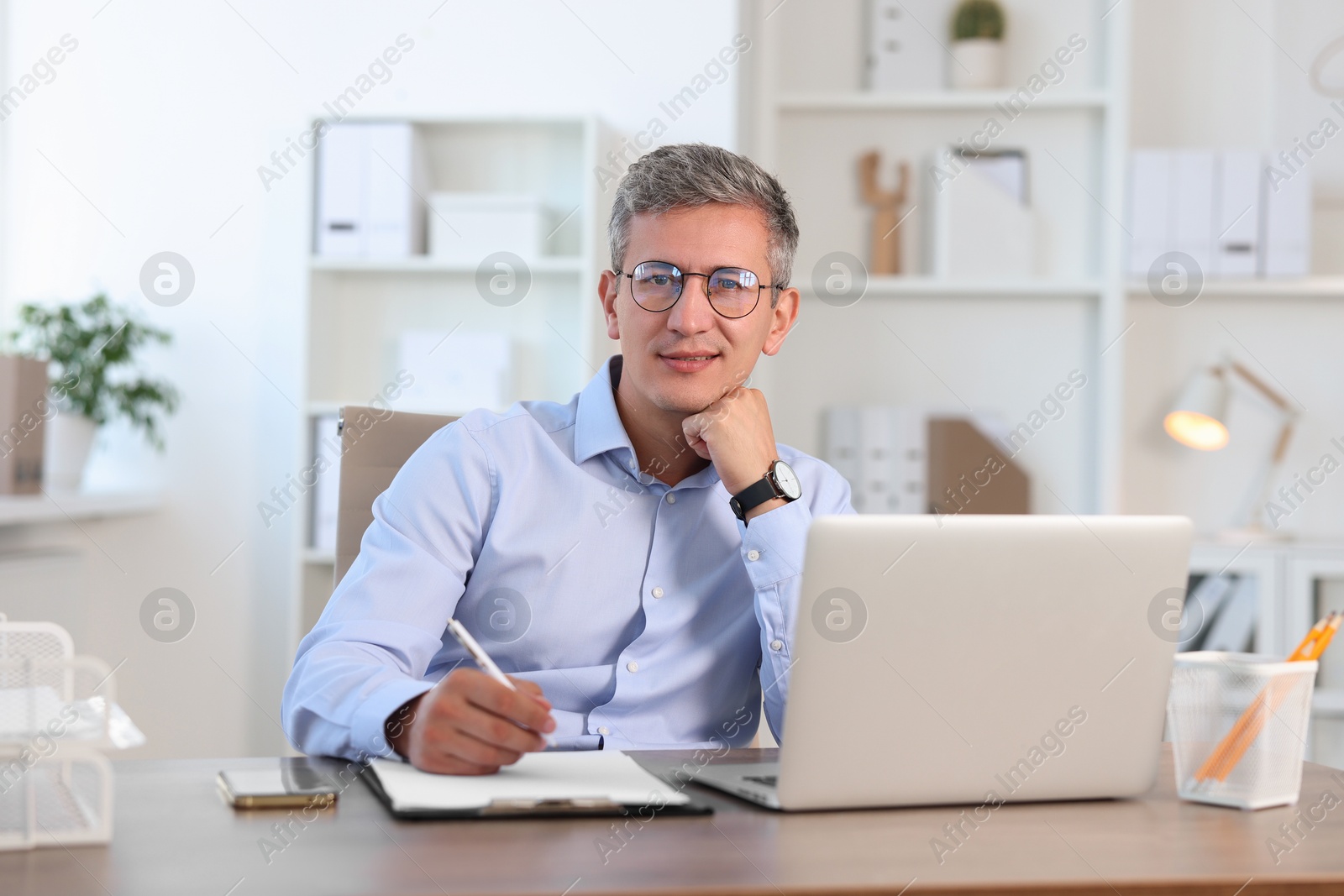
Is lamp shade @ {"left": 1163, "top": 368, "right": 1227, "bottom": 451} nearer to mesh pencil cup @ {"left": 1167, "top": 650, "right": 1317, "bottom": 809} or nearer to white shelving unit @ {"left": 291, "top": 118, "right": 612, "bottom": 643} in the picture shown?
white shelving unit @ {"left": 291, "top": 118, "right": 612, "bottom": 643}

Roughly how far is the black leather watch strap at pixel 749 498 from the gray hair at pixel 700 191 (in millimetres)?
265

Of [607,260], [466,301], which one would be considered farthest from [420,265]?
[607,260]

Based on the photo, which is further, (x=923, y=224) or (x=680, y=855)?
(x=923, y=224)

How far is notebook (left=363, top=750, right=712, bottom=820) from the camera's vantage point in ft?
2.82

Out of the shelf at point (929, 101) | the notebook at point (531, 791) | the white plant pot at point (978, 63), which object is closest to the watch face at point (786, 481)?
the notebook at point (531, 791)

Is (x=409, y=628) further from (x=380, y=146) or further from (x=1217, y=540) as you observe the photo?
(x=1217, y=540)

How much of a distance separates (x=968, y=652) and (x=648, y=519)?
60 centimetres

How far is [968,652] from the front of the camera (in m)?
0.90

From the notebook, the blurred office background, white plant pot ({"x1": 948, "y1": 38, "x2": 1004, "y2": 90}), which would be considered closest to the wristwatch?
the notebook

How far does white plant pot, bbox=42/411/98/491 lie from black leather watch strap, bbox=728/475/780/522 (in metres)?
2.20

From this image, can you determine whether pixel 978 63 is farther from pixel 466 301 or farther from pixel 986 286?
pixel 466 301

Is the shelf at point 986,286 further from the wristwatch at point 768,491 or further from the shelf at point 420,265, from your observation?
the wristwatch at point 768,491

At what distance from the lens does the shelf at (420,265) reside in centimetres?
293

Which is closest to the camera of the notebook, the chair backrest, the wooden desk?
the wooden desk
